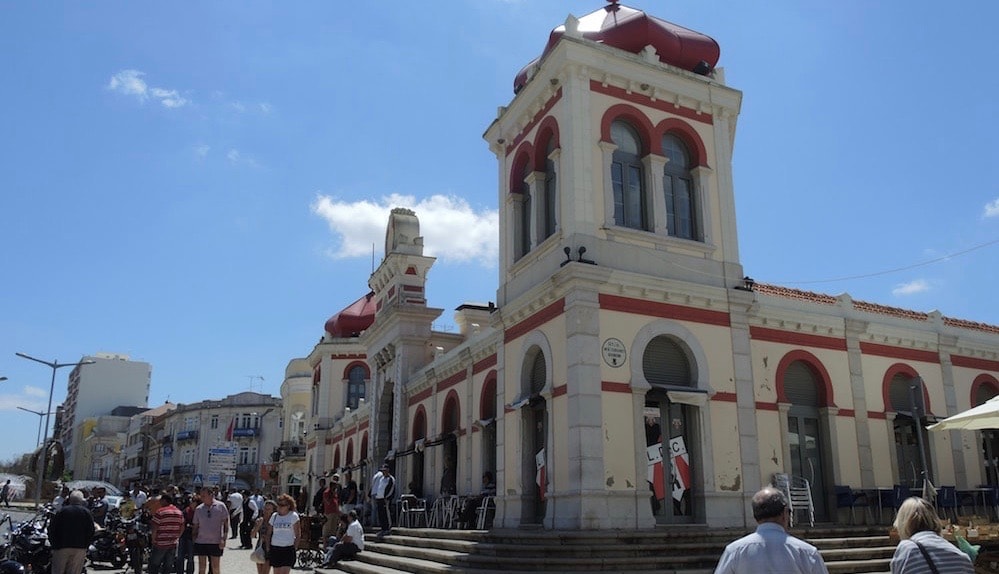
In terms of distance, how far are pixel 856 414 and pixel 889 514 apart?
2217mm

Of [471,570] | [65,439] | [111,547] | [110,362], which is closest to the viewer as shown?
[471,570]

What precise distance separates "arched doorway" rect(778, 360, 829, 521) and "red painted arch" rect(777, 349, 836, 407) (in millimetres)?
22

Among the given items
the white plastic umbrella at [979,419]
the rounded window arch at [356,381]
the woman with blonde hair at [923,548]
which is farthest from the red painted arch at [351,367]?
the woman with blonde hair at [923,548]

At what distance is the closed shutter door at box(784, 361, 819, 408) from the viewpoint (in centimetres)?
1730

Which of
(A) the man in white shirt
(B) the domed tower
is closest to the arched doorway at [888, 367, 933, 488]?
(B) the domed tower

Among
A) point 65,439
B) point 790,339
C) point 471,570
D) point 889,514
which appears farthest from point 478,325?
point 65,439

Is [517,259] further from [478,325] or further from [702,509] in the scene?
[478,325]

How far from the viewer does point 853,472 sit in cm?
1734

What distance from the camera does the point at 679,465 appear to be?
14.7 meters

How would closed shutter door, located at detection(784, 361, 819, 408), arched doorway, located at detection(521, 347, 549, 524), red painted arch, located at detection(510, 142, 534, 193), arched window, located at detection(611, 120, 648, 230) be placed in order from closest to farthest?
arched doorway, located at detection(521, 347, 549, 524) < arched window, located at detection(611, 120, 648, 230) < closed shutter door, located at detection(784, 361, 819, 408) < red painted arch, located at detection(510, 142, 534, 193)

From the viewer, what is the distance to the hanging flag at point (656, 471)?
14.2 m

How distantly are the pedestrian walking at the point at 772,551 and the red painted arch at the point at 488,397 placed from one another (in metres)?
14.8

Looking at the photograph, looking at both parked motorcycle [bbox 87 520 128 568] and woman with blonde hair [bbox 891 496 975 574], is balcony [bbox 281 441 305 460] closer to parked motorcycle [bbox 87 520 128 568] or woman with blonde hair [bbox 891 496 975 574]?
parked motorcycle [bbox 87 520 128 568]

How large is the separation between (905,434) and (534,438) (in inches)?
375
